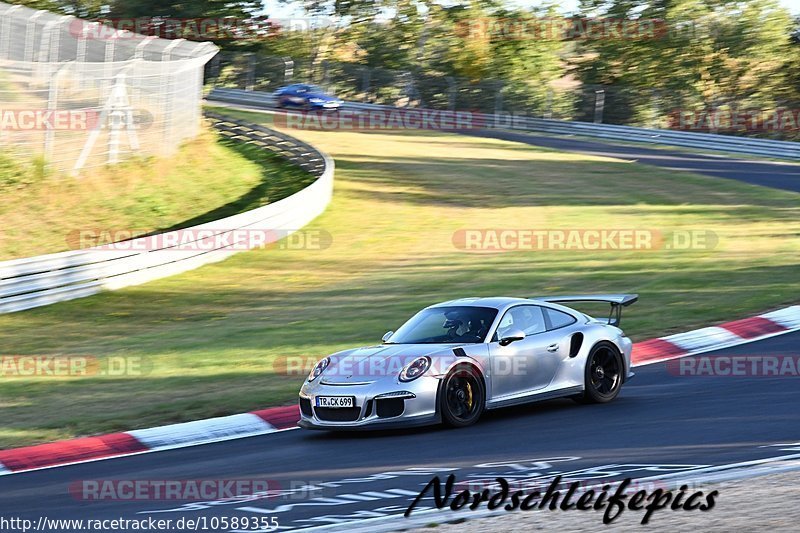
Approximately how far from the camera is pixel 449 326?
10.9 metres

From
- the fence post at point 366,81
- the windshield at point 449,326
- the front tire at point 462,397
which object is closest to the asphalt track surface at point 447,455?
the front tire at point 462,397

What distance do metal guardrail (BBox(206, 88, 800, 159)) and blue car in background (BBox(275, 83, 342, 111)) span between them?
1.49 meters

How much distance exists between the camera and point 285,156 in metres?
34.1

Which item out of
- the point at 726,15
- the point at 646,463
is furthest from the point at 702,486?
the point at 726,15

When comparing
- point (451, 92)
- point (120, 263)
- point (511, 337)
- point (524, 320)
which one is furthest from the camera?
point (451, 92)

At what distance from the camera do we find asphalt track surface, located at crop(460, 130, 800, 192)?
33.2 m

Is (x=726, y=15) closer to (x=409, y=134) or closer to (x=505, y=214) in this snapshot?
(x=409, y=134)

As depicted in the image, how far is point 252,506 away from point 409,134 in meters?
37.1

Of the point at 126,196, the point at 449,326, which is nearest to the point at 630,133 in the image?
the point at 126,196

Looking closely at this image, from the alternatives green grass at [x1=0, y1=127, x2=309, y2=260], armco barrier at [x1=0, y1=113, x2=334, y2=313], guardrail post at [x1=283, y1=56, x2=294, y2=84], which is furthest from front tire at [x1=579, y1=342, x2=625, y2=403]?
guardrail post at [x1=283, y1=56, x2=294, y2=84]

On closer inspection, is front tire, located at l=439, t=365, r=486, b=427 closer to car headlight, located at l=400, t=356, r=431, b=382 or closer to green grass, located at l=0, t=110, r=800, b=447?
car headlight, located at l=400, t=356, r=431, b=382

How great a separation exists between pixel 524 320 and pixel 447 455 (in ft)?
7.81

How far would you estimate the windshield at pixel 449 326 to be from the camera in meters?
10.7

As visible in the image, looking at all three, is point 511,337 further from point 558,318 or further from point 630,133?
point 630,133
